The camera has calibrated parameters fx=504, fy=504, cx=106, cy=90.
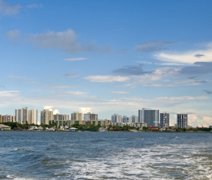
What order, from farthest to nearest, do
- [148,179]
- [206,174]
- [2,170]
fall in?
[2,170]
[206,174]
[148,179]

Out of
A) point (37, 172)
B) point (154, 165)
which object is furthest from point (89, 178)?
point (154, 165)

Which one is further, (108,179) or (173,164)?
(173,164)

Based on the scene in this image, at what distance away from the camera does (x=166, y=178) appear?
25625 millimetres

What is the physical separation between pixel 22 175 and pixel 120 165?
7364 millimetres

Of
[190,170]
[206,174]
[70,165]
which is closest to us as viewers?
[206,174]

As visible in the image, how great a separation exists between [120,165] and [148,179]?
8.09 metres

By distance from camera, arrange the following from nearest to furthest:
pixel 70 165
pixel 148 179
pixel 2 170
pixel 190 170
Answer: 1. pixel 148 179
2. pixel 190 170
3. pixel 2 170
4. pixel 70 165

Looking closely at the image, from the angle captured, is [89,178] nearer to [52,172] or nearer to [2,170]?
[52,172]

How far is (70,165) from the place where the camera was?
34.1 metres

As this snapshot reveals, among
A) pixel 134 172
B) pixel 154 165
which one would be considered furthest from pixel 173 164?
pixel 134 172

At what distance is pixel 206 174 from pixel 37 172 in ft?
33.2

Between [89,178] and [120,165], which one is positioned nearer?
[89,178]

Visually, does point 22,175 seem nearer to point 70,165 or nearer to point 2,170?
point 2,170

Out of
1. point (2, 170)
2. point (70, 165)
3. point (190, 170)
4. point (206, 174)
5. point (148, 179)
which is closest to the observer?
point (148, 179)
